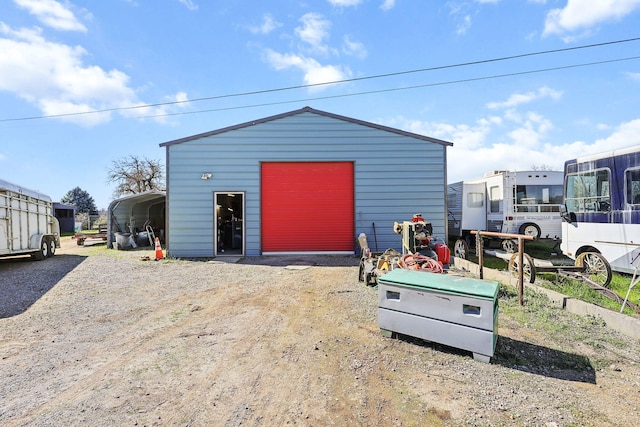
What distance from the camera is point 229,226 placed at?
12500 mm

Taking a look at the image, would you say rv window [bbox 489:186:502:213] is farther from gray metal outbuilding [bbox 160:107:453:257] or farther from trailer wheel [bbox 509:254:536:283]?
trailer wheel [bbox 509:254:536:283]

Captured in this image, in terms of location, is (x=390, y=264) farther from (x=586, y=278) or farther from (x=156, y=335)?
(x=156, y=335)

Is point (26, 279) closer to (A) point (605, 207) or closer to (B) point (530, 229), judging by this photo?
(A) point (605, 207)

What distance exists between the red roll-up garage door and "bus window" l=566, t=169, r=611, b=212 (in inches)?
235

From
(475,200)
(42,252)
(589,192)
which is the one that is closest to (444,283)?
(589,192)

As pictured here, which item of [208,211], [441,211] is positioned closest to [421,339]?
[441,211]

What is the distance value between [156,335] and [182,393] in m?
1.67

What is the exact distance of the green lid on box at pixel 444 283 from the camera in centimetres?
341

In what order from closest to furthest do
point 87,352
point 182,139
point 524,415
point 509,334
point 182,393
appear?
point 524,415
point 182,393
point 87,352
point 509,334
point 182,139

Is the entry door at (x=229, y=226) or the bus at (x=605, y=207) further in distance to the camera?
the entry door at (x=229, y=226)

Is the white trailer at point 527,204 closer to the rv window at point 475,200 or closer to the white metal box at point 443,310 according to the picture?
the rv window at point 475,200

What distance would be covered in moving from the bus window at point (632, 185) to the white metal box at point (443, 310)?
5.03 meters

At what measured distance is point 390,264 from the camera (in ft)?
20.0

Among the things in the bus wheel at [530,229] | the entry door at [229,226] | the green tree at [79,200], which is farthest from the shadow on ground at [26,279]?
the green tree at [79,200]
